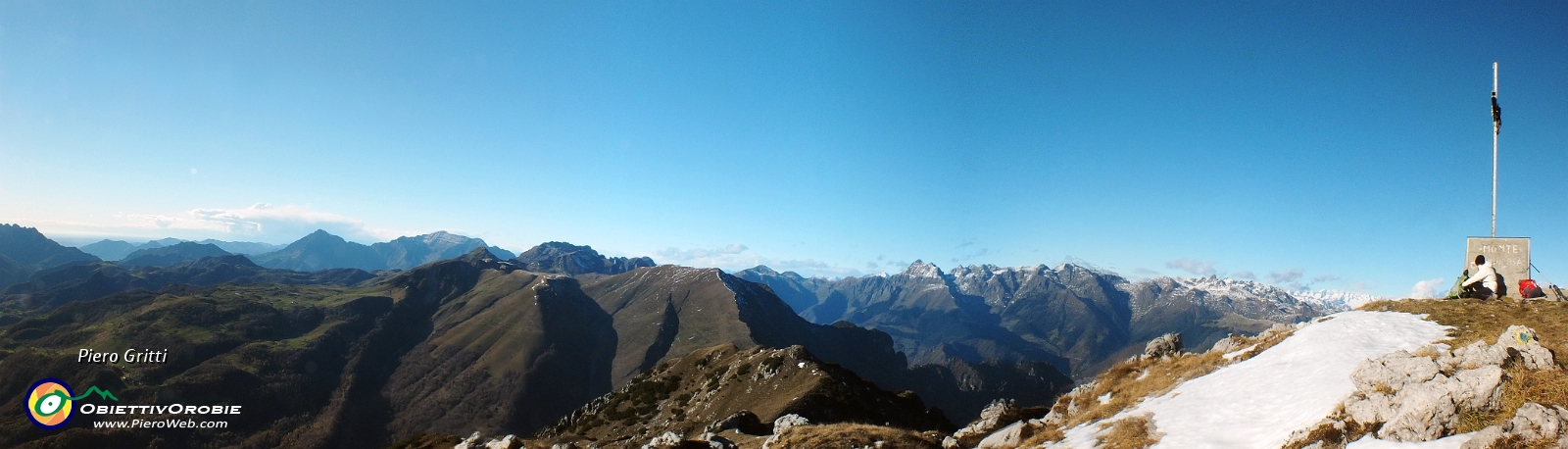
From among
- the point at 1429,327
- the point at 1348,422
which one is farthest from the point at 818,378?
the point at 1348,422

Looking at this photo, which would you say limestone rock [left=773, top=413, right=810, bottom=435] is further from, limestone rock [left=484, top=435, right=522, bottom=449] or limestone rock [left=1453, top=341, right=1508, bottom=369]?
limestone rock [left=1453, top=341, right=1508, bottom=369]

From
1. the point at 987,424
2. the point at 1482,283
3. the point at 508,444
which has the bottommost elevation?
the point at 508,444

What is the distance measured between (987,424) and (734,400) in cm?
6547

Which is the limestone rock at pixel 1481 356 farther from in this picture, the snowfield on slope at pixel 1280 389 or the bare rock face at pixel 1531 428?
the bare rock face at pixel 1531 428

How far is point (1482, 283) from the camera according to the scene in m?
33.2

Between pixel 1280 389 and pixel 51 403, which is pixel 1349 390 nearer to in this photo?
pixel 1280 389

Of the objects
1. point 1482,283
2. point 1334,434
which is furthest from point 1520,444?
point 1482,283

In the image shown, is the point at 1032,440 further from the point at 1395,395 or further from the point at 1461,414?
the point at 1461,414

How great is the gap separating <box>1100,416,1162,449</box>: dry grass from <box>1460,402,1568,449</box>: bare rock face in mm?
9400

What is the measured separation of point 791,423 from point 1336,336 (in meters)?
32.4

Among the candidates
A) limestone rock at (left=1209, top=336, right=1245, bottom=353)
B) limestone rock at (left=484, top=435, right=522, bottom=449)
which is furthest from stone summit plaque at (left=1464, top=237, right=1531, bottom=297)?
limestone rock at (left=484, top=435, right=522, bottom=449)

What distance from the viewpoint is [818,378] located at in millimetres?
86500

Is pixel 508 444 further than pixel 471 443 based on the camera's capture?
No

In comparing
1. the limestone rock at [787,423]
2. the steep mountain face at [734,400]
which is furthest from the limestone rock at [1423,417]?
the steep mountain face at [734,400]
